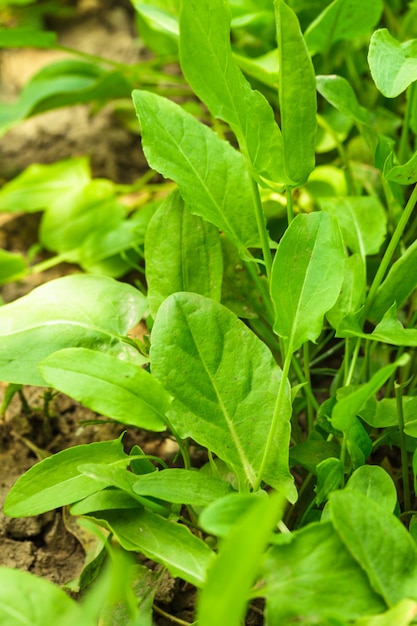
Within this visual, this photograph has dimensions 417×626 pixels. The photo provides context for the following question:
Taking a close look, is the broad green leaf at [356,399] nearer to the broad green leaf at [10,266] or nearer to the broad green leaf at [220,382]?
the broad green leaf at [220,382]

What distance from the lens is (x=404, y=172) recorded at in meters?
Result: 0.63

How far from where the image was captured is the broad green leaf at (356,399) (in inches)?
20.3

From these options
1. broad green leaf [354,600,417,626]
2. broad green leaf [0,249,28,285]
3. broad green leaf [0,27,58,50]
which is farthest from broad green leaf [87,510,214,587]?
broad green leaf [0,27,58,50]

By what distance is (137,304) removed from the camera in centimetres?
75

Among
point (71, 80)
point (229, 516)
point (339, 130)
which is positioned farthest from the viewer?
point (71, 80)

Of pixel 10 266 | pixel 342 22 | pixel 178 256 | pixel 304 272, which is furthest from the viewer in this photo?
pixel 10 266

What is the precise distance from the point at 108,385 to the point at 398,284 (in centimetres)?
30

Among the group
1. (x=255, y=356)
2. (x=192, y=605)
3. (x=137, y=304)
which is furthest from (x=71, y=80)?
(x=192, y=605)

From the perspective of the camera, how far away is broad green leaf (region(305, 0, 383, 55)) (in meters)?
0.84

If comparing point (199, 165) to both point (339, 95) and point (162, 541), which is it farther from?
point (162, 541)

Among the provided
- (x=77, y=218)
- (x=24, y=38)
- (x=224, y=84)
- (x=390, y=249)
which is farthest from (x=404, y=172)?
(x=24, y=38)

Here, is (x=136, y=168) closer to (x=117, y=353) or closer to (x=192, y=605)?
(x=117, y=353)

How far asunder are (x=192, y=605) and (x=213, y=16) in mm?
548

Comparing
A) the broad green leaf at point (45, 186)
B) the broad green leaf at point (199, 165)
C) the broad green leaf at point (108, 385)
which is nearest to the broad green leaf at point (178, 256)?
the broad green leaf at point (199, 165)
